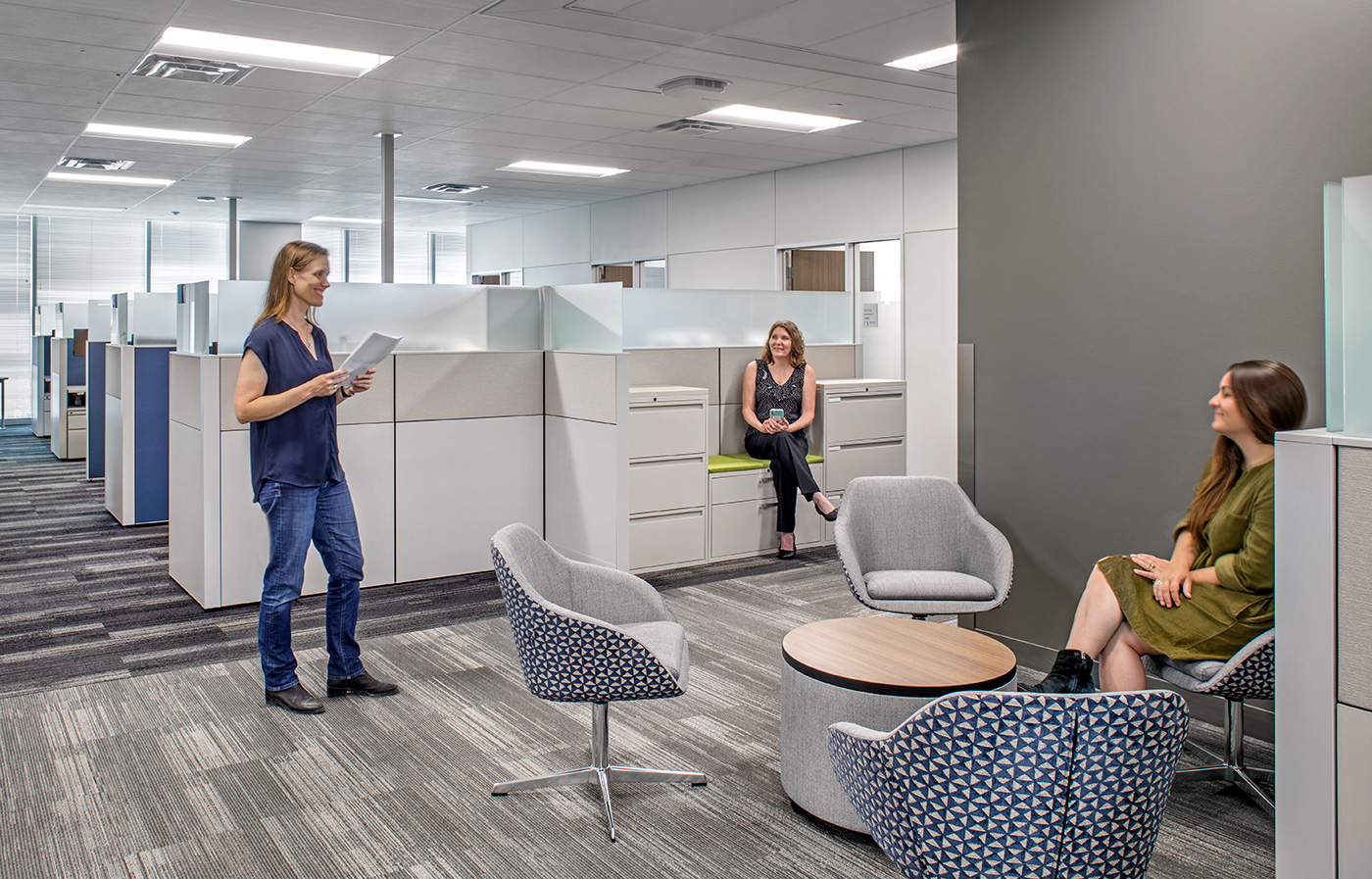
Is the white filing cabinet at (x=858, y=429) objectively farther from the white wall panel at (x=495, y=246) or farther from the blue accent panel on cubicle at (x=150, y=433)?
the white wall panel at (x=495, y=246)

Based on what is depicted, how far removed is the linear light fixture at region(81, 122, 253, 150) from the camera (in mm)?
7750

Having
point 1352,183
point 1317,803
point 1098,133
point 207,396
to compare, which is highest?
point 1098,133

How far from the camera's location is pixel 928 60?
230 inches

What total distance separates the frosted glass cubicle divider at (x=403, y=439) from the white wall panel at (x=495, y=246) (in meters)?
8.56

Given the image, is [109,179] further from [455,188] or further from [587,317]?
[587,317]

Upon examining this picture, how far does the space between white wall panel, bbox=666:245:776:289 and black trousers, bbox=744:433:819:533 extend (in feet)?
13.4

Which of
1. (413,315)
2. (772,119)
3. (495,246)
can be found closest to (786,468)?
(413,315)

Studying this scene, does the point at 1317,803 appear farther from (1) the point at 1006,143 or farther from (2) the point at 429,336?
(2) the point at 429,336

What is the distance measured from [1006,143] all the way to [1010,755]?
2.84 metres

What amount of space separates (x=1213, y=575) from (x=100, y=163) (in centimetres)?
977

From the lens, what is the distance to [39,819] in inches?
113

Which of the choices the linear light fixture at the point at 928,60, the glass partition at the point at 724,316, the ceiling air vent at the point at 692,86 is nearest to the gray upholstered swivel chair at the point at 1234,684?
the linear light fixture at the point at 928,60

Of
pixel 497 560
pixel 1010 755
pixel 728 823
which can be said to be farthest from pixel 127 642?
pixel 1010 755

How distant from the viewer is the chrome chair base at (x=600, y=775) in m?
2.98
